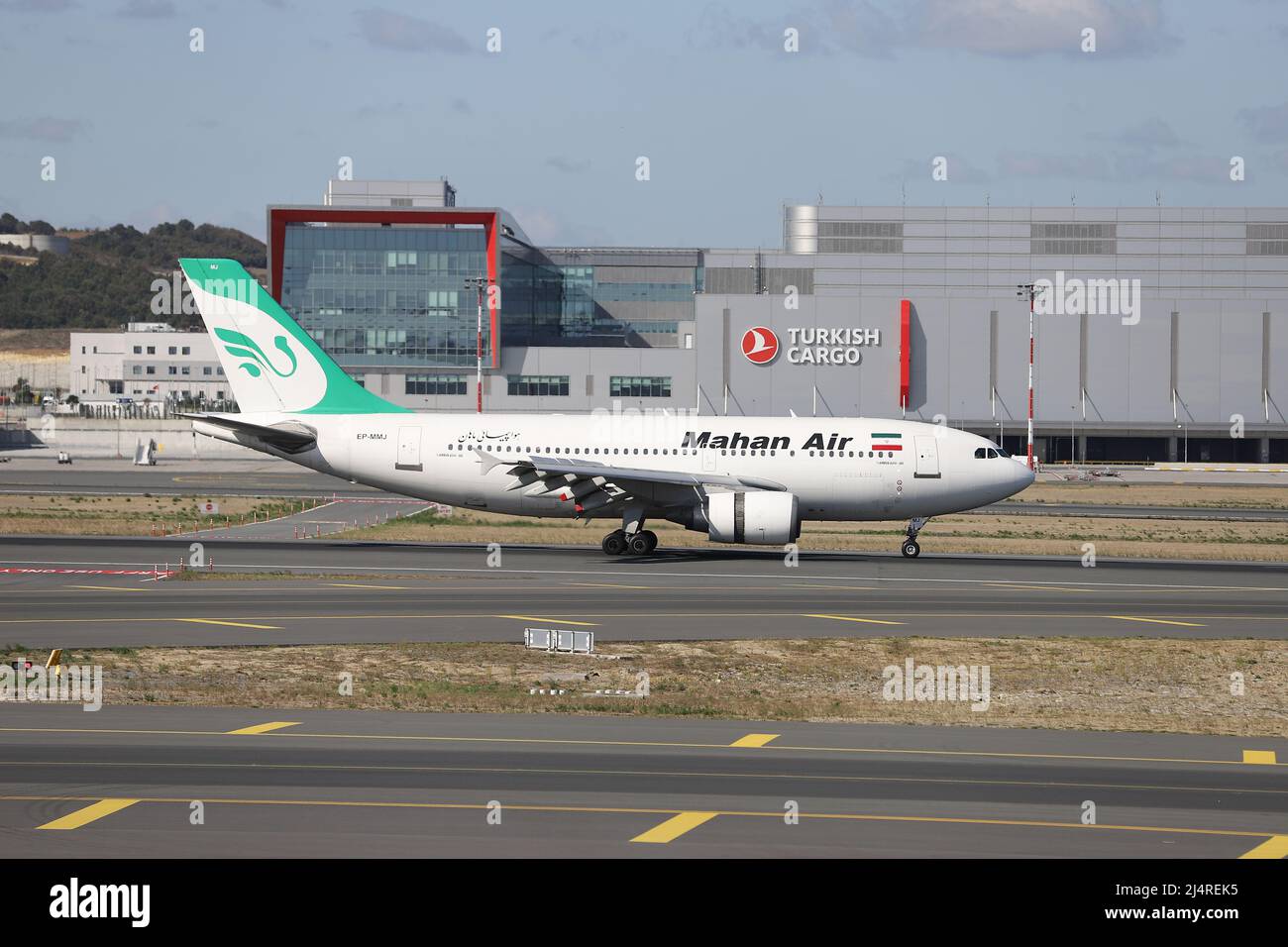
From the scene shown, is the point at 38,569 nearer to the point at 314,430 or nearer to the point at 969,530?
the point at 314,430

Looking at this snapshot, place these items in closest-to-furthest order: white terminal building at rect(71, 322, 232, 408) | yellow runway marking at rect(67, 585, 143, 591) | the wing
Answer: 1. yellow runway marking at rect(67, 585, 143, 591)
2. the wing
3. white terminal building at rect(71, 322, 232, 408)

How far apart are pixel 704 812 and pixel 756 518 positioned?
89.0 ft

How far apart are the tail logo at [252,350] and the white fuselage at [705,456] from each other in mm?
2451

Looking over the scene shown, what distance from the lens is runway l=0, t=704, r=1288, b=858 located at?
1462 centimetres

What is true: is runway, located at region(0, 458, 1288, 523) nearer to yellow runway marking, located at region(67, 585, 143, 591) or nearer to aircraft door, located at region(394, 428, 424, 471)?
aircraft door, located at region(394, 428, 424, 471)

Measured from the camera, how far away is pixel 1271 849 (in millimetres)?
14711

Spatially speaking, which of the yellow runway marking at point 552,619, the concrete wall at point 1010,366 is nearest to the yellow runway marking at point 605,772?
the yellow runway marking at point 552,619

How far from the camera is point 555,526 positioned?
55656mm

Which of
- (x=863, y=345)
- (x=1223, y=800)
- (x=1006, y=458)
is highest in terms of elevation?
(x=863, y=345)

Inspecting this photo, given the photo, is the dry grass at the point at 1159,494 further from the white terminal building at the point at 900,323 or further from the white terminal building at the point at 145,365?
the white terminal building at the point at 145,365

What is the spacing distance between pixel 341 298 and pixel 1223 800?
109217 mm

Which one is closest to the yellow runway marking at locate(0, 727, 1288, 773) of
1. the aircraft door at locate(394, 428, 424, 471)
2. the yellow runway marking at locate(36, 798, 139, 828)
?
the yellow runway marking at locate(36, 798, 139, 828)

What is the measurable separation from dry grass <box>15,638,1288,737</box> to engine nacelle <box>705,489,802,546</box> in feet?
44.7
